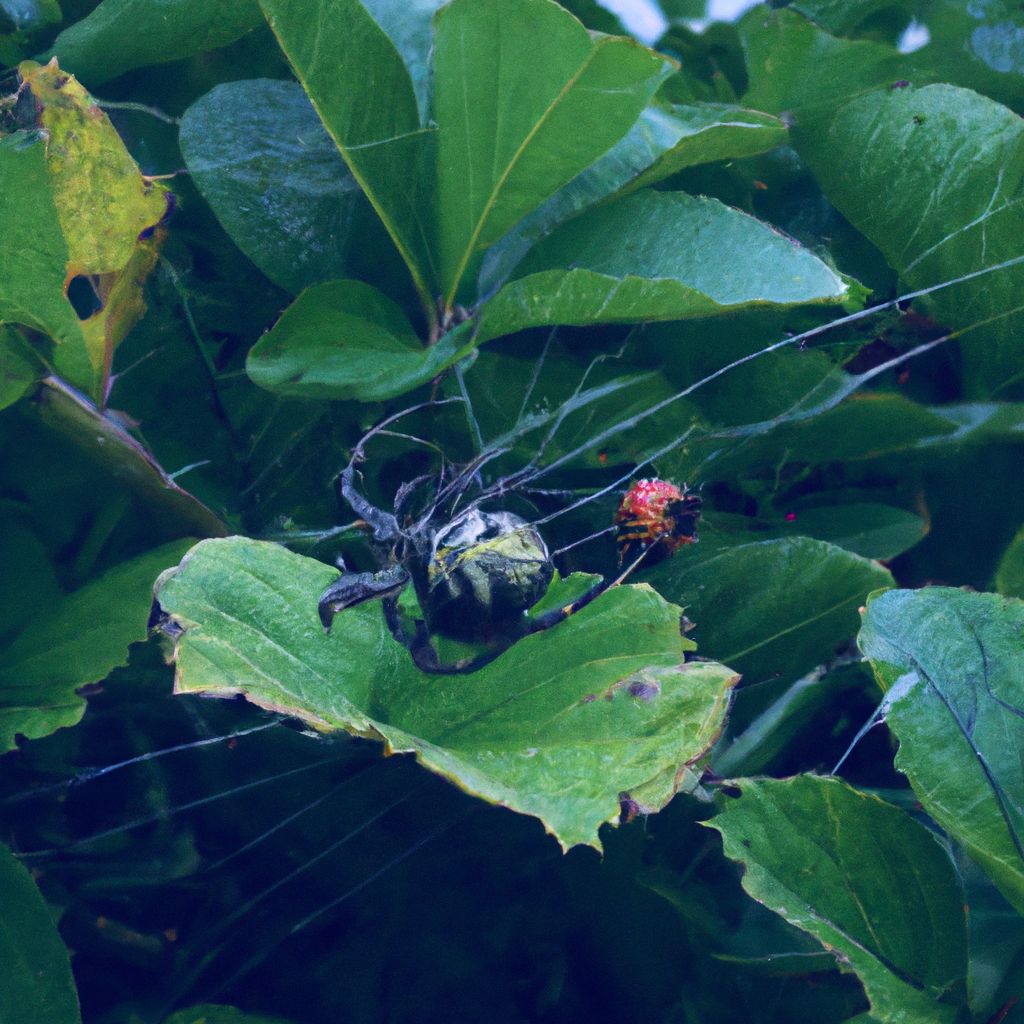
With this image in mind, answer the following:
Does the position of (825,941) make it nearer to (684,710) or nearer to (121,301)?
(684,710)

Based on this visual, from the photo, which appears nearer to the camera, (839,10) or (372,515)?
(372,515)

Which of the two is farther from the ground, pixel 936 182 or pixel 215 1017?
pixel 936 182

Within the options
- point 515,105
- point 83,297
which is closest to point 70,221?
point 83,297

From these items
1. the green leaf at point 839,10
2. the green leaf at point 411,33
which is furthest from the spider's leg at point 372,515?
the green leaf at point 839,10

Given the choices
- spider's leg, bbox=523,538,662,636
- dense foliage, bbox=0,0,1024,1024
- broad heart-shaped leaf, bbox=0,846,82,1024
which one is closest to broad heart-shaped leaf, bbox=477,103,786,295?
dense foliage, bbox=0,0,1024,1024

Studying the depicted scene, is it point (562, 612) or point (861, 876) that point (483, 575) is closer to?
point (562, 612)

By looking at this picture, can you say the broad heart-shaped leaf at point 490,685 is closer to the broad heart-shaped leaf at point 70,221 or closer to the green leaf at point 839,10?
the broad heart-shaped leaf at point 70,221

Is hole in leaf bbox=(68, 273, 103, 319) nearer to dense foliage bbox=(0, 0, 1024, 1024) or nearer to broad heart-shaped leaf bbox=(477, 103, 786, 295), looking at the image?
dense foliage bbox=(0, 0, 1024, 1024)
